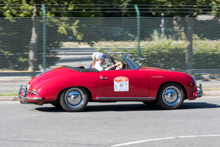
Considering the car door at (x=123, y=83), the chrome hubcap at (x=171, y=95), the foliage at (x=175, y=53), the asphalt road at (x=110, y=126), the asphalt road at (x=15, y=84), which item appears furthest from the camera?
the foliage at (x=175, y=53)

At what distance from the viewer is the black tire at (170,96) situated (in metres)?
8.95

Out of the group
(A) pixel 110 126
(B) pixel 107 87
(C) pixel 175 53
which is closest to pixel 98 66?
(B) pixel 107 87

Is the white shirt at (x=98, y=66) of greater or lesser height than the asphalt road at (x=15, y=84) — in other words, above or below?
above

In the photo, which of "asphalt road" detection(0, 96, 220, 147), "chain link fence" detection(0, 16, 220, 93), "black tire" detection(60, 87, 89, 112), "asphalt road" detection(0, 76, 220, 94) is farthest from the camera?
"chain link fence" detection(0, 16, 220, 93)

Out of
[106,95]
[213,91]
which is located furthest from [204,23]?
[106,95]

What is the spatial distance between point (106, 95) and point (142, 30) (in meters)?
6.02

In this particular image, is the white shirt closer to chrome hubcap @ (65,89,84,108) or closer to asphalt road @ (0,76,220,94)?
chrome hubcap @ (65,89,84,108)

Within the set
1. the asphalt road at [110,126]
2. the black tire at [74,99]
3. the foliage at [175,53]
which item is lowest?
the asphalt road at [110,126]

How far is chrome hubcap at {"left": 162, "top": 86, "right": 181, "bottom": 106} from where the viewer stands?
8984 millimetres

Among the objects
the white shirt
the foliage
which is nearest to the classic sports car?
the white shirt

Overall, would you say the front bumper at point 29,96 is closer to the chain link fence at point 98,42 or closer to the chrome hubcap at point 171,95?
the chrome hubcap at point 171,95

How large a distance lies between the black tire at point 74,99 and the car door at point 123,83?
0.39 metres

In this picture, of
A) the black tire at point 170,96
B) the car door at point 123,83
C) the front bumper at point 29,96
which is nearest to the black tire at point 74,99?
the car door at point 123,83

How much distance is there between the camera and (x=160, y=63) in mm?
14539
